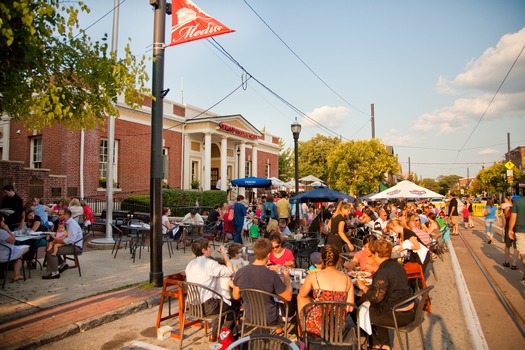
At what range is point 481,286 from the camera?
23.7 feet

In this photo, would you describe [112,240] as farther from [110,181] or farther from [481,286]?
[481,286]

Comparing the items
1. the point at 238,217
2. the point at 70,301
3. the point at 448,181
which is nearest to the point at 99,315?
the point at 70,301

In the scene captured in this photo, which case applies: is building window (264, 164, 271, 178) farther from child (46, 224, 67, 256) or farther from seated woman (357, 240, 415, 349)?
seated woman (357, 240, 415, 349)

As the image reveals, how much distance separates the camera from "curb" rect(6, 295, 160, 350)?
13.7ft

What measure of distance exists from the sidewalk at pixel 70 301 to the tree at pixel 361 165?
19.9m

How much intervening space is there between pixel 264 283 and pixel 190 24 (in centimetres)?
488

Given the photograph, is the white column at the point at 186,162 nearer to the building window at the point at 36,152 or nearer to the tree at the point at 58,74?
the building window at the point at 36,152

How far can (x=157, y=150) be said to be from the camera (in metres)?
6.55

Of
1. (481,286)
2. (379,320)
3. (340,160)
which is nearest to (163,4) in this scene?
(379,320)

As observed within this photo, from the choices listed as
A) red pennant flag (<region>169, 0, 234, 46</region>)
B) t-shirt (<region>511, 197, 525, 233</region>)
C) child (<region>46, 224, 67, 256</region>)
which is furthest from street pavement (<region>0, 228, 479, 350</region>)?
red pennant flag (<region>169, 0, 234, 46</region>)

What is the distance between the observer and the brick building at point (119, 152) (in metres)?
16.0

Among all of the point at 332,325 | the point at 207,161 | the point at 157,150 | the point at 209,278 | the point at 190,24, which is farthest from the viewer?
the point at 207,161

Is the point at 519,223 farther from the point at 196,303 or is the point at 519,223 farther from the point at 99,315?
the point at 99,315

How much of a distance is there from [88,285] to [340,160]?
73.3 feet
